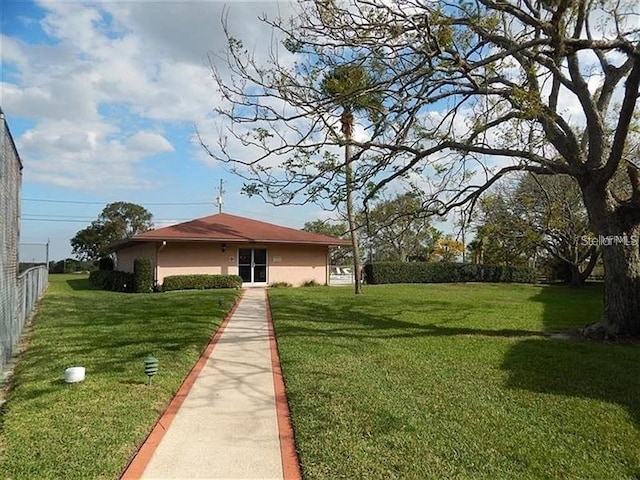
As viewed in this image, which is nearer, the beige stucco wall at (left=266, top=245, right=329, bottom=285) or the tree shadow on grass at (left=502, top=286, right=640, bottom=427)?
the tree shadow on grass at (left=502, top=286, right=640, bottom=427)

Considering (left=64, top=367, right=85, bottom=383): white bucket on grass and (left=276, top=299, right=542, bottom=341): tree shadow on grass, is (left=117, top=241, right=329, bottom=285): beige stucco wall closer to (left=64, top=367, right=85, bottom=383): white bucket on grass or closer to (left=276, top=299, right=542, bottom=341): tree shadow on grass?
(left=276, top=299, right=542, bottom=341): tree shadow on grass

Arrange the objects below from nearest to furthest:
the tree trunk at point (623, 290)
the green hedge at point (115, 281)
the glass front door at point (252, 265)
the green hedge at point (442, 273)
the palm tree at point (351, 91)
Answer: the palm tree at point (351, 91), the tree trunk at point (623, 290), the green hedge at point (115, 281), the glass front door at point (252, 265), the green hedge at point (442, 273)

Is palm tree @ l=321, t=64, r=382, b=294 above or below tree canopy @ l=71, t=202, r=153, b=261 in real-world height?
below

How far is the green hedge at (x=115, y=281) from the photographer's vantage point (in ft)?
68.5

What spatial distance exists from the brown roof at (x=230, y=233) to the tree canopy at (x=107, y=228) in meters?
27.2

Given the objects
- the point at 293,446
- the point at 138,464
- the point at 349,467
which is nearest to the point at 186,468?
the point at 138,464

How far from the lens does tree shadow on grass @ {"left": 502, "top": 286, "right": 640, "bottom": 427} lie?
5.45m

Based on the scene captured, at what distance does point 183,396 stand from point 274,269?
1776cm

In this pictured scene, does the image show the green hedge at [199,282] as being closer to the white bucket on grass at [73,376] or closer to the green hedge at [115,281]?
the green hedge at [115,281]

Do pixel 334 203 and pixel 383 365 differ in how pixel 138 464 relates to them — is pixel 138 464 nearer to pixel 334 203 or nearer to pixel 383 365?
pixel 383 365

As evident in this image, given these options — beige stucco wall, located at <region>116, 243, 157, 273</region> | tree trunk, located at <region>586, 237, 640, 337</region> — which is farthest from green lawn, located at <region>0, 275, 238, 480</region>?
beige stucco wall, located at <region>116, 243, 157, 273</region>

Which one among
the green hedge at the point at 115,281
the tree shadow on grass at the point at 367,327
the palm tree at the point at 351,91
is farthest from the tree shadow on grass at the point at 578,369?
the green hedge at the point at 115,281

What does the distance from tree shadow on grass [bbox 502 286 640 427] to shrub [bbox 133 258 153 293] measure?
1536 centimetres

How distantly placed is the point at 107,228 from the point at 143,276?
32803 mm
